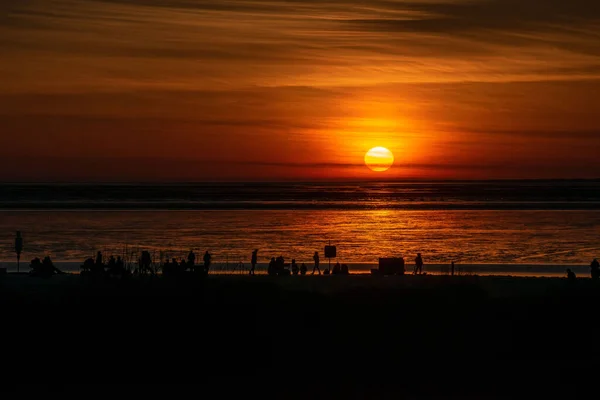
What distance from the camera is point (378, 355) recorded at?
16875 millimetres

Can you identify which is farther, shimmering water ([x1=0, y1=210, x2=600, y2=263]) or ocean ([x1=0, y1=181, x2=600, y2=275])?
shimmering water ([x1=0, y1=210, x2=600, y2=263])

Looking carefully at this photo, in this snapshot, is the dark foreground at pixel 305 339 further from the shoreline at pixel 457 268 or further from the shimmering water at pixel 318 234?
the shimmering water at pixel 318 234

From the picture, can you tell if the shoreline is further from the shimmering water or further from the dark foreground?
the dark foreground

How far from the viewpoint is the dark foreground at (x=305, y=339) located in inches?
618

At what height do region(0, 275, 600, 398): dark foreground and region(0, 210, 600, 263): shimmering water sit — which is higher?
region(0, 210, 600, 263): shimmering water

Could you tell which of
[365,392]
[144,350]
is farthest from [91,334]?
[365,392]

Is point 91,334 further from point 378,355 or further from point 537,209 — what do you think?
point 537,209

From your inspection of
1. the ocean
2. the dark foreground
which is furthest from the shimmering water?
the dark foreground

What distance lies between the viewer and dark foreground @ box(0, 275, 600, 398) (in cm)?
1570

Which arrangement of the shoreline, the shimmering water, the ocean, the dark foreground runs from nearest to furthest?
the dark foreground < the shoreline < the ocean < the shimmering water

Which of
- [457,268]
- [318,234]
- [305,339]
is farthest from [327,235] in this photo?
[305,339]

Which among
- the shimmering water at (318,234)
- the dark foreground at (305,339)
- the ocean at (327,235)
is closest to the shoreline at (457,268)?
the ocean at (327,235)

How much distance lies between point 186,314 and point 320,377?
3.45m

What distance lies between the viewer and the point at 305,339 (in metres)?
17.4
